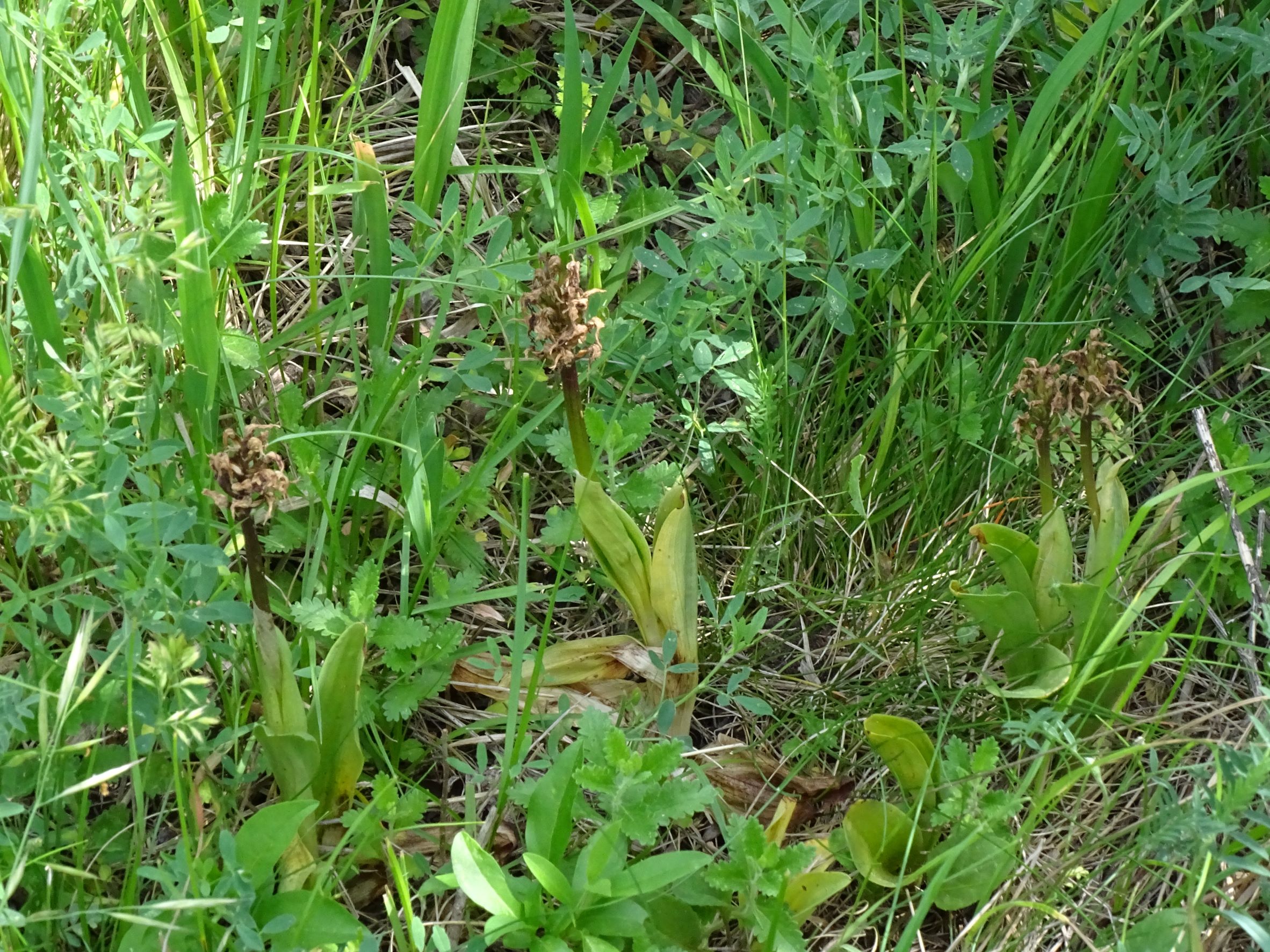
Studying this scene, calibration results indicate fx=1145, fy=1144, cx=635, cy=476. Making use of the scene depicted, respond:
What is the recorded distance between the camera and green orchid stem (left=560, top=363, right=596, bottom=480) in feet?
4.95

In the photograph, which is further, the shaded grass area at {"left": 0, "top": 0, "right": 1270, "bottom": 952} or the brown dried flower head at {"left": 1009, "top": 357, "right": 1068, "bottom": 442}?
the brown dried flower head at {"left": 1009, "top": 357, "right": 1068, "bottom": 442}

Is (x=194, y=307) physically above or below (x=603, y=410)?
above

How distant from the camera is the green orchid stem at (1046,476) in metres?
1.58

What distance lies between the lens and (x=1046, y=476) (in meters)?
1.61

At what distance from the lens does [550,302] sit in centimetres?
146

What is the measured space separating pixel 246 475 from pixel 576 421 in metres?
0.47

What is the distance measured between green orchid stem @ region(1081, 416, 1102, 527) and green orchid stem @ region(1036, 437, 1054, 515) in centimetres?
4

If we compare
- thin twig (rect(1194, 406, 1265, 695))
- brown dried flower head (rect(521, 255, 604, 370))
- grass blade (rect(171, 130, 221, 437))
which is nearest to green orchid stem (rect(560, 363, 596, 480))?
brown dried flower head (rect(521, 255, 604, 370))

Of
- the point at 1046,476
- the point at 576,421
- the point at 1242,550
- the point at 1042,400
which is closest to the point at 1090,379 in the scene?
the point at 1042,400

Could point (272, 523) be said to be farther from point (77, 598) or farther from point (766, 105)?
point (766, 105)

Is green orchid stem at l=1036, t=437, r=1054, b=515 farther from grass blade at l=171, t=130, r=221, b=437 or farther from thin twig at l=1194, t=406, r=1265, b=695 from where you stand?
grass blade at l=171, t=130, r=221, b=437

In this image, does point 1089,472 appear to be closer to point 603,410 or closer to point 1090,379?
point 1090,379

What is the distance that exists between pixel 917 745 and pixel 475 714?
633mm

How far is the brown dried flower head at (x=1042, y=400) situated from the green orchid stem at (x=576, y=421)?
23.2 inches
